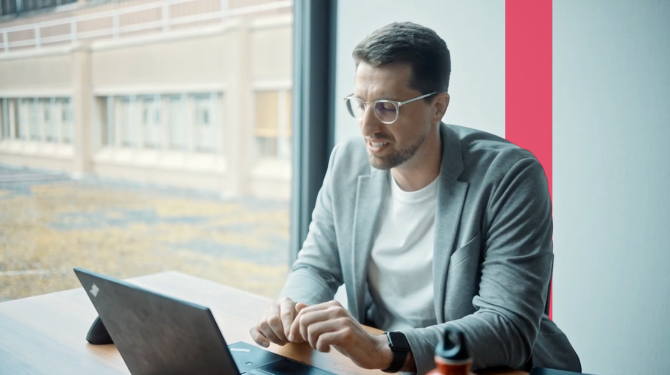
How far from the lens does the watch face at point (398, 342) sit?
3.50ft

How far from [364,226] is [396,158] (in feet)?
0.66

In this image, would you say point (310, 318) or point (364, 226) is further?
point (364, 226)

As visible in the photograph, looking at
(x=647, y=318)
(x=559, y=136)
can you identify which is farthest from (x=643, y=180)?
(x=647, y=318)

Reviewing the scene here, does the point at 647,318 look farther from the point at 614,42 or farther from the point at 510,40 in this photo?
the point at 510,40

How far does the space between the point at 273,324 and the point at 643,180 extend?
1259 millimetres

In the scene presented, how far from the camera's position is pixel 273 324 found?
118 centimetres

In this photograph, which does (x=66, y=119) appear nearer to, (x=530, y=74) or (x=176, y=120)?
(x=176, y=120)

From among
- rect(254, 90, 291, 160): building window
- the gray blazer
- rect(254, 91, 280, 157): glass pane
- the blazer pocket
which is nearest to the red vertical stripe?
the gray blazer

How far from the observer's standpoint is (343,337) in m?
1.04

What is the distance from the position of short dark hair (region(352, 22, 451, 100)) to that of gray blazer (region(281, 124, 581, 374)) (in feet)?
0.54

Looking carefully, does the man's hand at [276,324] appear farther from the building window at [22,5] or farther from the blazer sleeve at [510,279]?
the building window at [22,5]

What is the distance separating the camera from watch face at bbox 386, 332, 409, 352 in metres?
1.07

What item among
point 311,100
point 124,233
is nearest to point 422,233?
point 311,100

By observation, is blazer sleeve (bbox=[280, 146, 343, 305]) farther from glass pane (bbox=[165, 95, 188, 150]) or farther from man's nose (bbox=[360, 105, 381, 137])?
glass pane (bbox=[165, 95, 188, 150])
